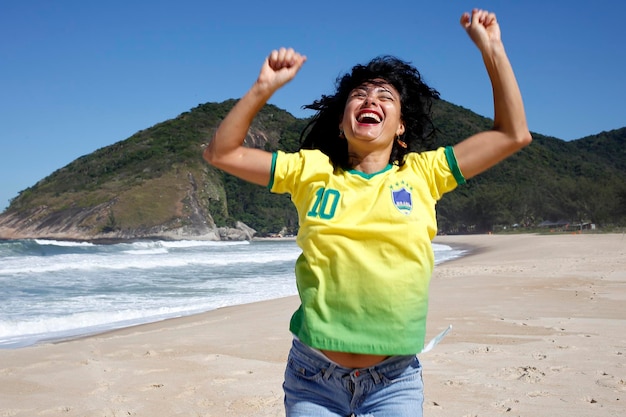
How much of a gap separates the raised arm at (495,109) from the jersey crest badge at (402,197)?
0.23 m

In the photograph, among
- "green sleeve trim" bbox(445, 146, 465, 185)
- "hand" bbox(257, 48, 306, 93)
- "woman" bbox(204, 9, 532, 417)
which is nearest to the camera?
"woman" bbox(204, 9, 532, 417)

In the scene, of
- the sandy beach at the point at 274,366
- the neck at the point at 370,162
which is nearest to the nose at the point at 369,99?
the neck at the point at 370,162

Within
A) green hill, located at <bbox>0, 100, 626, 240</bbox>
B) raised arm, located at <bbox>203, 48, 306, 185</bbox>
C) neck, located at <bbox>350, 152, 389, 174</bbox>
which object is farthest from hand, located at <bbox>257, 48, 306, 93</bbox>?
green hill, located at <bbox>0, 100, 626, 240</bbox>

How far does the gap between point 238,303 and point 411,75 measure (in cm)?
947

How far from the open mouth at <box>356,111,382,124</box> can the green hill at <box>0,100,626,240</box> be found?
6903 centimetres

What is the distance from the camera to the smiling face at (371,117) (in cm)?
212

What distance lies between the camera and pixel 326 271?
1.95 m

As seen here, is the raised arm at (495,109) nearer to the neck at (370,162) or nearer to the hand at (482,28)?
the hand at (482,28)

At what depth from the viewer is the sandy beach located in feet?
13.6

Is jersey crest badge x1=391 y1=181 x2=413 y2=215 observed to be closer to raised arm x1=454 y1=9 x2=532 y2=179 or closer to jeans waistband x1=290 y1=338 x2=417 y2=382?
raised arm x1=454 y1=9 x2=532 y2=179

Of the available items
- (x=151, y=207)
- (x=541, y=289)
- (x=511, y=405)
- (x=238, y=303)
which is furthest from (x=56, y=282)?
(x=151, y=207)

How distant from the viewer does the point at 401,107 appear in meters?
2.34

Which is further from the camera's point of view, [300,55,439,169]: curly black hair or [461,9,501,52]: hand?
[300,55,439,169]: curly black hair

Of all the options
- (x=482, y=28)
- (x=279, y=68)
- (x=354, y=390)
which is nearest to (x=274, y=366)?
(x=354, y=390)
